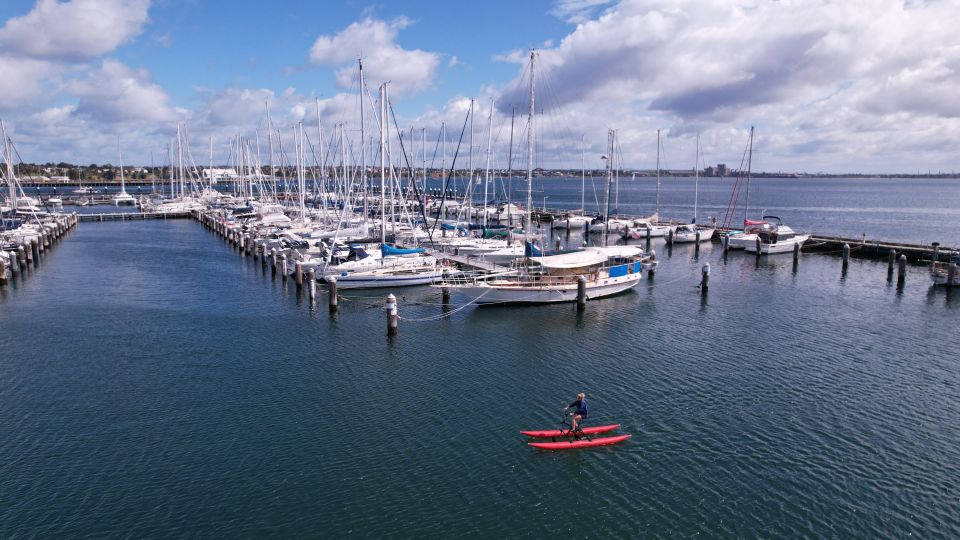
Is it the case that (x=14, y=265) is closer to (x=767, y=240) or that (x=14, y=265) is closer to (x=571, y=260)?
(x=571, y=260)

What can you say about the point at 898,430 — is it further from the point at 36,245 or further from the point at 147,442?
the point at 36,245

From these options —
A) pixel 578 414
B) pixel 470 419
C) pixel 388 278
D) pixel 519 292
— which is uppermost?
pixel 388 278

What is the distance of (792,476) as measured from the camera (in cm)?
2116

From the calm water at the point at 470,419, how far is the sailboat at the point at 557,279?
160 centimetres

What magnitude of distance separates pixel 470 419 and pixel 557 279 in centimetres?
2264

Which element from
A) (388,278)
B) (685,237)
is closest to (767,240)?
(685,237)

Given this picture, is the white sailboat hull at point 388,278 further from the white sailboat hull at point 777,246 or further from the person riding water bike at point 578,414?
the white sailboat hull at point 777,246

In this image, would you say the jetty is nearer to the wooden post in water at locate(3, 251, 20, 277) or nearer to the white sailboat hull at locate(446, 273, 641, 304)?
the wooden post in water at locate(3, 251, 20, 277)

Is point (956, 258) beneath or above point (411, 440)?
above

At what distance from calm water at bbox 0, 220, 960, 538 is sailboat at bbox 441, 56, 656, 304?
5.25 feet

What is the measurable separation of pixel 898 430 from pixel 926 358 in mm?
12204

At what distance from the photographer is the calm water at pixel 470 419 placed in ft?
62.5

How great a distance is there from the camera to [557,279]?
46656 mm

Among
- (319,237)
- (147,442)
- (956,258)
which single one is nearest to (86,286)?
(319,237)
